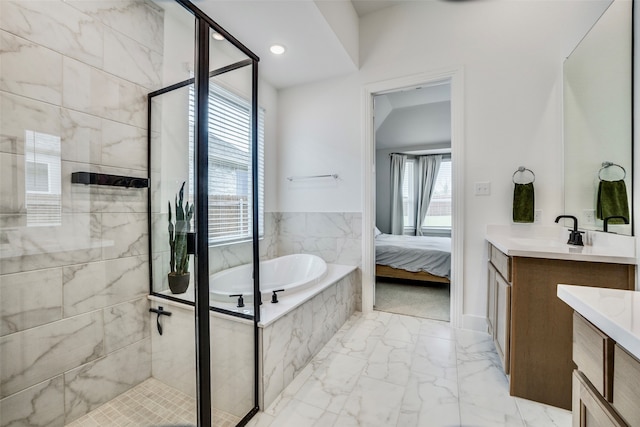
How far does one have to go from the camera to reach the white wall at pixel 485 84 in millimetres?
2125

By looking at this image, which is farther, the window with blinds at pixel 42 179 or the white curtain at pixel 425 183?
the white curtain at pixel 425 183

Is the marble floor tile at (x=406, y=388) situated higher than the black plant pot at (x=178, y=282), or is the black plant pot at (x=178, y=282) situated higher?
the black plant pot at (x=178, y=282)

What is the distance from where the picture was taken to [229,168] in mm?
1506

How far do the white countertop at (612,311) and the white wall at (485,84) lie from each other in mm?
1692

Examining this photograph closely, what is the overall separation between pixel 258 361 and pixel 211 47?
155cm

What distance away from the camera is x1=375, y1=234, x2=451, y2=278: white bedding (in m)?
3.39

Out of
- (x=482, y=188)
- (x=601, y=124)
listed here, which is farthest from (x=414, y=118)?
(x=601, y=124)

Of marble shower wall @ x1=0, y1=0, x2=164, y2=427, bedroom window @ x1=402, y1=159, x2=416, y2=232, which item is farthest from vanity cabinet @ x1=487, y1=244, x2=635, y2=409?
bedroom window @ x1=402, y1=159, x2=416, y2=232

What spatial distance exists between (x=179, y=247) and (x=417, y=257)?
286cm

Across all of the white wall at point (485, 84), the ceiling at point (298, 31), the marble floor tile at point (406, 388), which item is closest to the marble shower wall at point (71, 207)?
the ceiling at point (298, 31)

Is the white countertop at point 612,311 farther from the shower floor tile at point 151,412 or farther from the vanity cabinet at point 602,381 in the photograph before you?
the shower floor tile at point 151,412

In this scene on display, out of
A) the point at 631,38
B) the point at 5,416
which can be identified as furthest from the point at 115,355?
the point at 631,38

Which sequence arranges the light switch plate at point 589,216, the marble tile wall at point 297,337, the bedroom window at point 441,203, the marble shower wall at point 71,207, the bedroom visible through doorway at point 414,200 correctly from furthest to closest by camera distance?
1. the bedroom window at point 441,203
2. the bedroom visible through doorway at point 414,200
3. the light switch plate at point 589,216
4. the marble tile wall at point 297,337
5. the marble shower wall at point 71,207

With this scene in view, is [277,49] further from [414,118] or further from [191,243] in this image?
[414,118]
